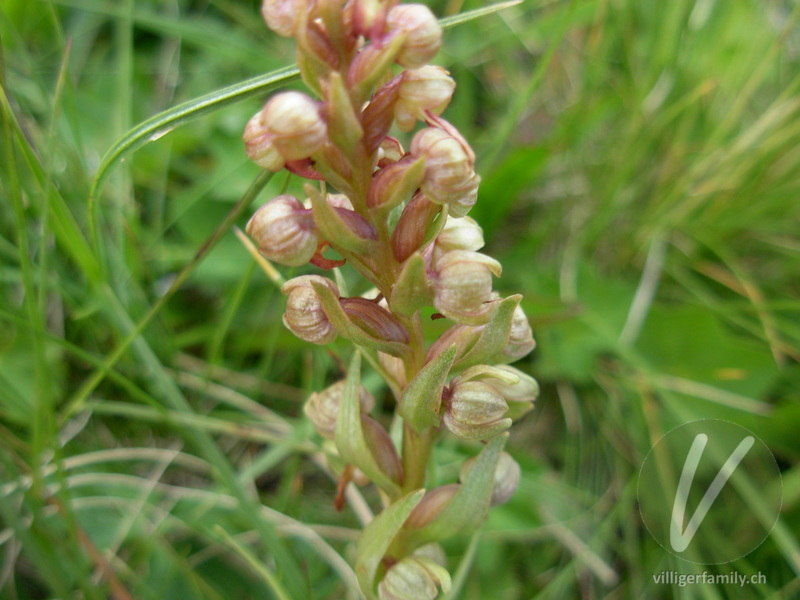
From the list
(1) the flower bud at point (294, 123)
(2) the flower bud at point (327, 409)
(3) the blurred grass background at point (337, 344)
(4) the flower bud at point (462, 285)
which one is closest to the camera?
(1) the flower bud at point (294, 123)

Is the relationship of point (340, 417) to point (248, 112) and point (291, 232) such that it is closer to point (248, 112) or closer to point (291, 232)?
point (291, 232)

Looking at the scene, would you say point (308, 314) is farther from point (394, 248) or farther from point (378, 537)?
point (378, 537)

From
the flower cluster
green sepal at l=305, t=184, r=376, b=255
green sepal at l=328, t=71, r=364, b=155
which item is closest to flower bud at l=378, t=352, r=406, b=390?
the flower cluster

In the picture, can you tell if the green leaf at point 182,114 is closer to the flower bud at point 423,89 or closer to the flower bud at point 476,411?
the flower bud at point 423,89

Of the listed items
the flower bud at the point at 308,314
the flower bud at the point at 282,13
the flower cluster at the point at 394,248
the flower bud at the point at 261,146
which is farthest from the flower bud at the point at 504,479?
the flower bud at the point at 282,13

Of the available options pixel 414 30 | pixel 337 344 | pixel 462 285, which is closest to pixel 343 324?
pixel 462 285

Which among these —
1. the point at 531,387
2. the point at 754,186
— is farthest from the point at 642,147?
the point at 531,387
